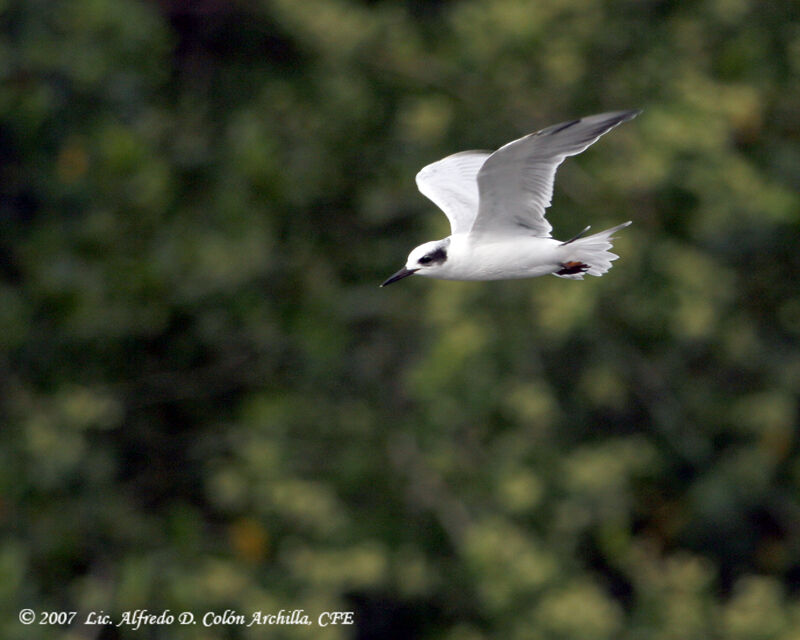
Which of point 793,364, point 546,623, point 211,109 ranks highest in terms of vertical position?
point 211,109

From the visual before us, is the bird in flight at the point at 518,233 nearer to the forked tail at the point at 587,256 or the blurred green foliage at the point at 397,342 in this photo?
the forked tail at the point at 587,256

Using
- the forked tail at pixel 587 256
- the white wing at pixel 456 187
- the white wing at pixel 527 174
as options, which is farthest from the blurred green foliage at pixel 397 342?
the white wing at pixel 527 174

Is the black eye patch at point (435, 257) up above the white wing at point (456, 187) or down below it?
Answer: below

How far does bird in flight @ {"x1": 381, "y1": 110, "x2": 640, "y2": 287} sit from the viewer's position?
401cm

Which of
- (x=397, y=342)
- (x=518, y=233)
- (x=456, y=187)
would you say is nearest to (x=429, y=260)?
(x=518, y=233)

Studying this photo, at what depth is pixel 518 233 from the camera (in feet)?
14.1

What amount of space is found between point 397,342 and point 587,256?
4050 mm

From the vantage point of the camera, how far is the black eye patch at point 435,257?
4234mm

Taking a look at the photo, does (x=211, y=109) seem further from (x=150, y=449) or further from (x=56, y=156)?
(x=150, y=449)

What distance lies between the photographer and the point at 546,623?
6.90 m

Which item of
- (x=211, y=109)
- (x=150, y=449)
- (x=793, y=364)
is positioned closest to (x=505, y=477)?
(x=793, y=364)

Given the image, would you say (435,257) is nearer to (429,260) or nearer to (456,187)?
(429,260)

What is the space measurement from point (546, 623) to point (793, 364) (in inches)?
88.0

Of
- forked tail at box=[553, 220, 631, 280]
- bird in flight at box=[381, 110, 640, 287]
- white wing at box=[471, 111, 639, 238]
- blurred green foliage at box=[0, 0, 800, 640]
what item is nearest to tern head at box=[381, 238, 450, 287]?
bird in flight at box=[381, 110, 640, 287]
